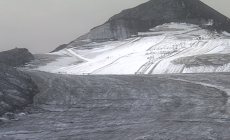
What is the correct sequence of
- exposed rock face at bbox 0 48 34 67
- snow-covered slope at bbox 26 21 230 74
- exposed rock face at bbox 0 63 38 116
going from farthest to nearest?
1. exposed rock face at bbox 0 48 34 67
2. snow-covered slope at bbox 26 21 230 74
3. exposed rock face at bbox 0 63 38 116

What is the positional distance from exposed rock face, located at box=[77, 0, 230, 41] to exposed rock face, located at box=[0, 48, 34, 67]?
26.4 ft

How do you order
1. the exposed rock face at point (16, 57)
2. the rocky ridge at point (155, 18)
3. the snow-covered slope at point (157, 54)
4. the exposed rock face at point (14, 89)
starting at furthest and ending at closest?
the rocky ridge at point (155, 18) → the exposed rock face at point (16, 57) → the snow-covered slope at point (157, 54) → the exposed rock face at point (14, 89)

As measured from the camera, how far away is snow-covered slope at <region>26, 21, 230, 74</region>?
13.8 m

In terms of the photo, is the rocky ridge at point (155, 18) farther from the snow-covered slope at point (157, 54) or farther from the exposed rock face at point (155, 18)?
the snow-covered slope at point (157, 54)

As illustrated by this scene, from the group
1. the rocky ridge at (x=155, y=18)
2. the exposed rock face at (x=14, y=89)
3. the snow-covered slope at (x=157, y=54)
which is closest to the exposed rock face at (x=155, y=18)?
the rocky ridge at (x=155, y=18)

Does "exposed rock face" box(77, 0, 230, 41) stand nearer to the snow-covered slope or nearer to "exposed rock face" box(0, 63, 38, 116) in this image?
the snow-covered slope

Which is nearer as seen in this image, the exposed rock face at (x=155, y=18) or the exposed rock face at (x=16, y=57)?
the exposed rock face at (x=16, y=57)

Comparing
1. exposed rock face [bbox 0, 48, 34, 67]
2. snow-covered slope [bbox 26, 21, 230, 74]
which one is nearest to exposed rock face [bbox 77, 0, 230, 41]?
snow-covered slope [bbox 26, 21, 230, 74]

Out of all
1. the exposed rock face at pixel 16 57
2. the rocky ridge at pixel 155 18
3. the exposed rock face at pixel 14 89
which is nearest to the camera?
the exposed rock face at pixel 14 89

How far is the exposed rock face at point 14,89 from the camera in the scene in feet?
20.5

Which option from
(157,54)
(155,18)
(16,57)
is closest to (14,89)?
(157,54)

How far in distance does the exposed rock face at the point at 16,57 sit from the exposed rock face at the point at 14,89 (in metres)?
12.5

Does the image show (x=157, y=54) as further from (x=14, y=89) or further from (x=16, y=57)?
(x=14, y=89)

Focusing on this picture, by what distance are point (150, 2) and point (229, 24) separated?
22.8 feet
